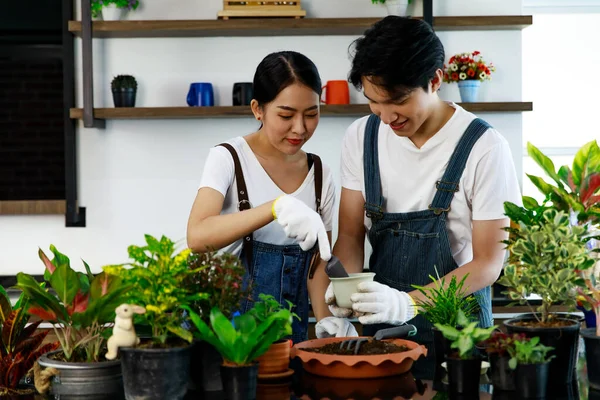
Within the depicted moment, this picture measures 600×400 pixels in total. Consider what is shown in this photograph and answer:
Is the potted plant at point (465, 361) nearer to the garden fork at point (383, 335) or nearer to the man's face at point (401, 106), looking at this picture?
the garden fork at point (383, 335)

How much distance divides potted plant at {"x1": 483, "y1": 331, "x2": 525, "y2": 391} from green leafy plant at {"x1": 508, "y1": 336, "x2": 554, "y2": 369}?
0.01m

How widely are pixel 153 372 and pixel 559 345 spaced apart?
655 millimetres

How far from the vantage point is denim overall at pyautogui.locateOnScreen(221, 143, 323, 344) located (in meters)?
1.93

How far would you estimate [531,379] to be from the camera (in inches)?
46.0

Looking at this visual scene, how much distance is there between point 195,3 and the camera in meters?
3.73

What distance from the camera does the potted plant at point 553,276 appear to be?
124 centimetres

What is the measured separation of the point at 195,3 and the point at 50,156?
5.64ft

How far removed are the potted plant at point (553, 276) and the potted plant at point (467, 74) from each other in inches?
92.4

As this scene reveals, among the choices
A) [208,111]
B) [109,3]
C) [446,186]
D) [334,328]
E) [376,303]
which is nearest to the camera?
[376,303]

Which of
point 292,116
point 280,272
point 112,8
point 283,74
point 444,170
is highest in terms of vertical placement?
point 112,8

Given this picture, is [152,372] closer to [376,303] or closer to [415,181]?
[376,303]

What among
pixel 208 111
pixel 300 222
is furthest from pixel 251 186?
pixel 208 111

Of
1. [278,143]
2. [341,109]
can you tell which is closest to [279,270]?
[278,143]

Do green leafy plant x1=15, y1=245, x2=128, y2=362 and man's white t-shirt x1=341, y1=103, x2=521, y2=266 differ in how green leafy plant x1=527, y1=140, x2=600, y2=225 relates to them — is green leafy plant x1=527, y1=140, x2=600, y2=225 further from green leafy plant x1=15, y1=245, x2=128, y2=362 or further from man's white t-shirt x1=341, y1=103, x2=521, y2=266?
green leafy plant x1=15, y1=245, x2=128, y2=362
